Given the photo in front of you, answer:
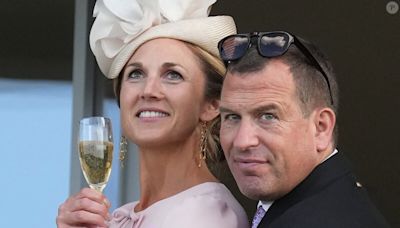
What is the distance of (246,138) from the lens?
101 inches

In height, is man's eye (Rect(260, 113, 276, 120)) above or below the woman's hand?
above

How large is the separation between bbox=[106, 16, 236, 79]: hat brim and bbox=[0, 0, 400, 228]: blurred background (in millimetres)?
1688

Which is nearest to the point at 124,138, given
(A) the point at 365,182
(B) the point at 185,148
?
(B) the point at 185,148

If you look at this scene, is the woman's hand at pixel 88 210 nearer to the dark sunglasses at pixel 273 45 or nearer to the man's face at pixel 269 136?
the man's face at pixel 269 136

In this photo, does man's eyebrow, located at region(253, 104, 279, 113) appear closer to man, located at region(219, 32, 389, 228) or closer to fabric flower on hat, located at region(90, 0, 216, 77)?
man, located at region(219, 32, 389, 228)

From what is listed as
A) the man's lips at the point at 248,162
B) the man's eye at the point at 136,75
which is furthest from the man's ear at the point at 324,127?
the man's eye at the point at 136,75

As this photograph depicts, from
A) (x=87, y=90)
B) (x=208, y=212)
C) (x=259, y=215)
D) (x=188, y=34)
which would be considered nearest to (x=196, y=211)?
(x=208, y=212)

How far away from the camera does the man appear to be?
101 inches

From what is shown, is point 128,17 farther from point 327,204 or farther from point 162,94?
point 327,204

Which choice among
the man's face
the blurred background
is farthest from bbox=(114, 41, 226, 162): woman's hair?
the blurred background

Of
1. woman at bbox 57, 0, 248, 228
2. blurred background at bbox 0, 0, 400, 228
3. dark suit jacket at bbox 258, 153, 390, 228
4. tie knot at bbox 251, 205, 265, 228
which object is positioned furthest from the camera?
blurred background at bbox 0, 0, 400, 228

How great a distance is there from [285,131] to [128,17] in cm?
68

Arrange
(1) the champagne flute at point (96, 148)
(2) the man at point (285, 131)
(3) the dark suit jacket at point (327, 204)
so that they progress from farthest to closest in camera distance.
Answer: (1) the champagne flute at point (96, 148) < (2) the man at point (285, 131) < (3) the dark suit jacket at point (327, 204)

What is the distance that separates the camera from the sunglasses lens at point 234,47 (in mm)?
2666
